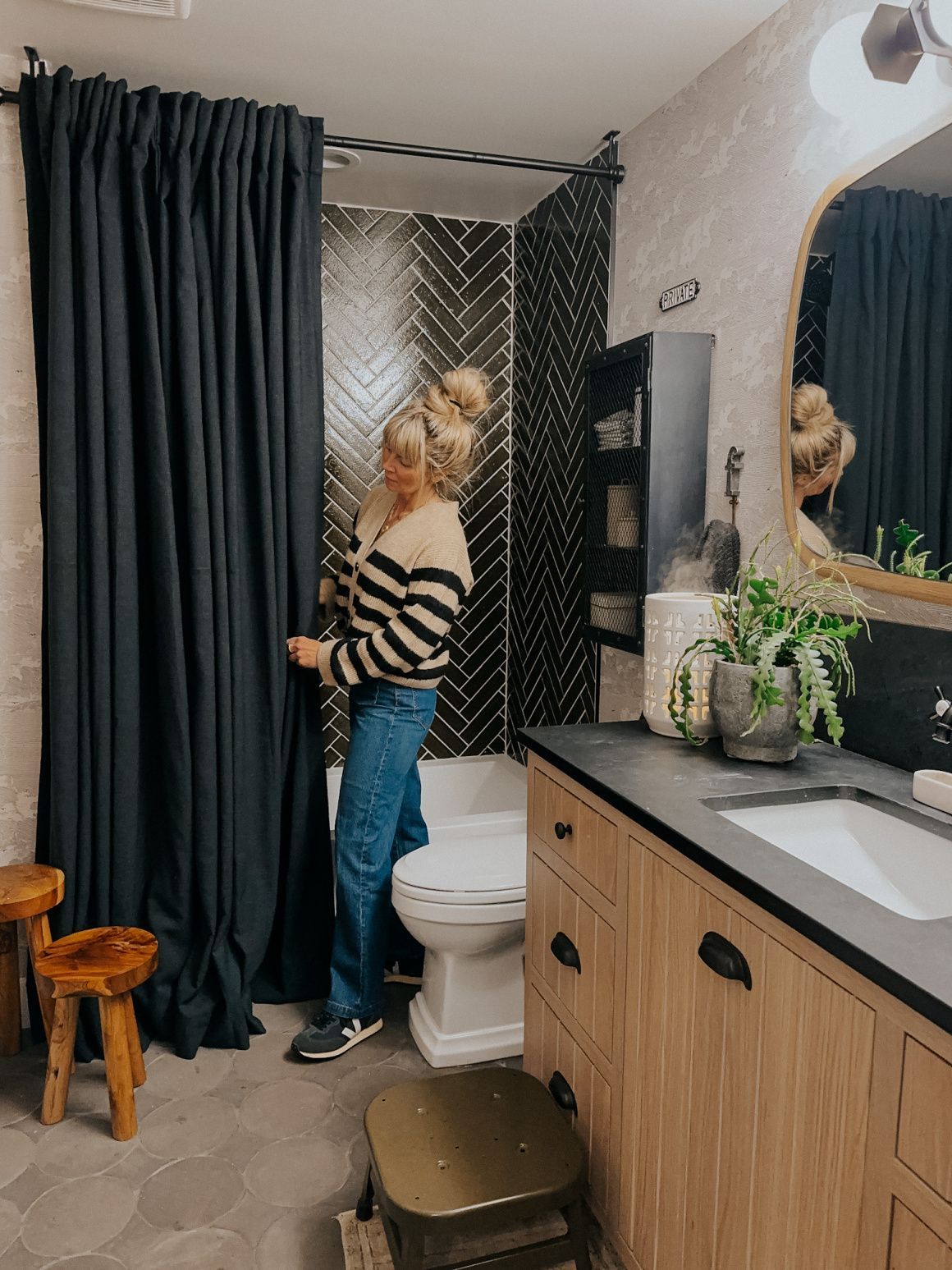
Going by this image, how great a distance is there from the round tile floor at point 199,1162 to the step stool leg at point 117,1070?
4cm

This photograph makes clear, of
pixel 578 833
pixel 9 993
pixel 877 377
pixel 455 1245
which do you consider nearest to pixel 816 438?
pixel 877 377

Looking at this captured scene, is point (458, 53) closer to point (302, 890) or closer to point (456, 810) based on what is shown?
point (302, 890)

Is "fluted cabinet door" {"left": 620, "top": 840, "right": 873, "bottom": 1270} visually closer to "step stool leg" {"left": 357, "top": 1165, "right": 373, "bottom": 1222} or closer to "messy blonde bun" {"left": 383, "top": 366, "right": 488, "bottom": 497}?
"step stool leg" {"left": 357, "top": 1165, "right": 373, "bottom": 1222}

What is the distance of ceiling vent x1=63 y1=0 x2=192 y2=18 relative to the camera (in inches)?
76.5

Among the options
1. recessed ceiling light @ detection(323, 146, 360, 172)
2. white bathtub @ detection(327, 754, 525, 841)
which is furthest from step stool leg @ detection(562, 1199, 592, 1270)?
recessed ceiling light @ detection(323, 146, 360, 172)

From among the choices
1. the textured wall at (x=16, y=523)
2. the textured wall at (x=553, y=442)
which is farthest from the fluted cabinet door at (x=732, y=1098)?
the textured wall at (x=16, y=523)

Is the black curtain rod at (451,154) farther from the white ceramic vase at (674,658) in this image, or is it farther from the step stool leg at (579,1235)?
the step stool leg at (579,1235)

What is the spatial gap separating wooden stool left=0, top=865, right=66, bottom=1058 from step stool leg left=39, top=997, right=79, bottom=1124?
8 centimetres

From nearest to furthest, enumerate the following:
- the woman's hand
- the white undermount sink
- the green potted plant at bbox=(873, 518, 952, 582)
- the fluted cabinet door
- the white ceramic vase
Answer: the fluted cabinet door, the white undermount sink, the green potted plant at bbox=(873, 518, 952, 582), the white ceramic vase, the woman's hand

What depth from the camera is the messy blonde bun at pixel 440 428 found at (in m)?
2.36

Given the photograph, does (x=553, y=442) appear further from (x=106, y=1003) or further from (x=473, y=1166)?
A: (x=473, y=1166)

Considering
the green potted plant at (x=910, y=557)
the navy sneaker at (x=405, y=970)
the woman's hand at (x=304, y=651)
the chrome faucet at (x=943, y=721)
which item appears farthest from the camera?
the navy sneaker at (x=405, y=970)

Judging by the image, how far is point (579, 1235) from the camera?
5.14 feet

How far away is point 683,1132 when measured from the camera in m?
1.32
